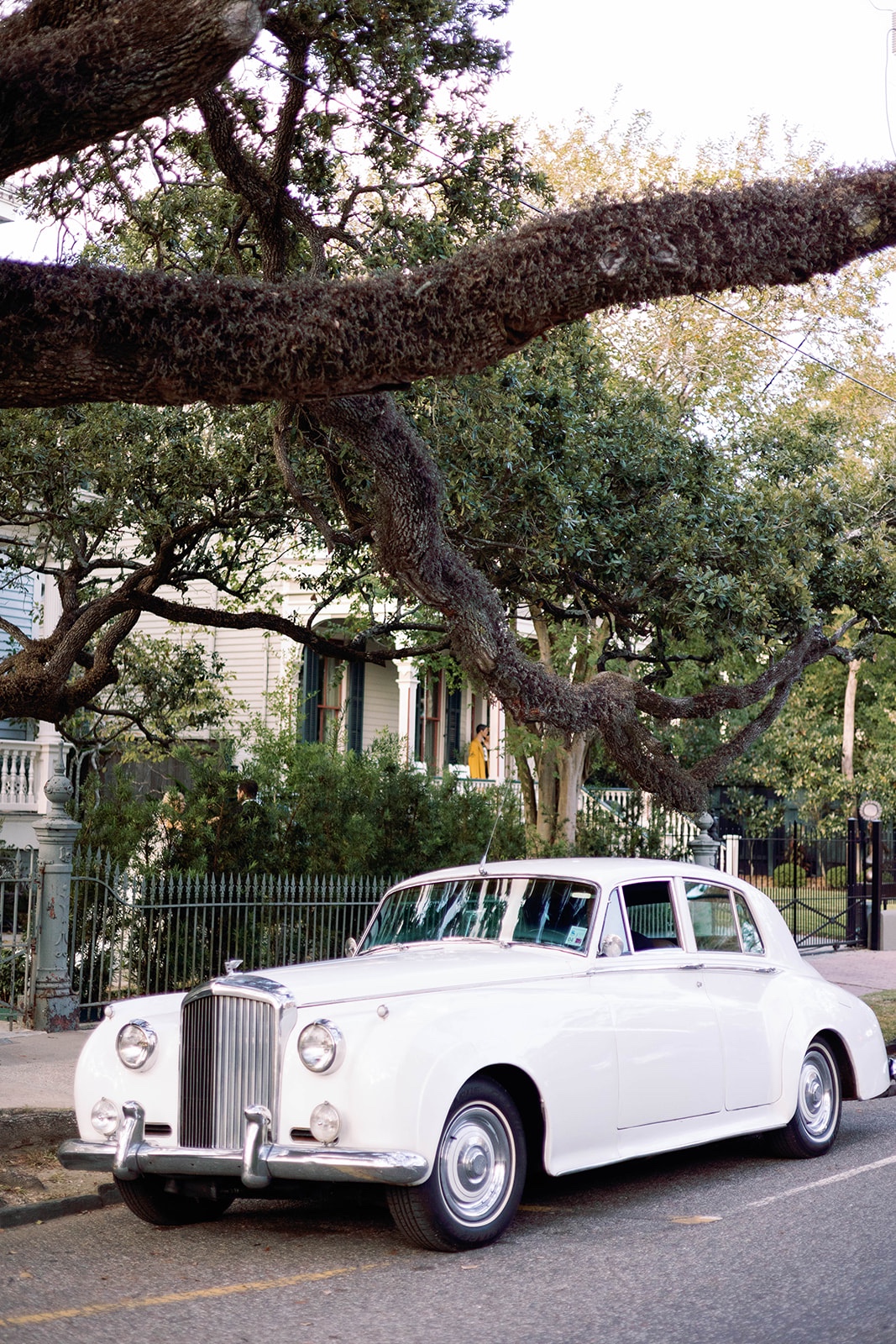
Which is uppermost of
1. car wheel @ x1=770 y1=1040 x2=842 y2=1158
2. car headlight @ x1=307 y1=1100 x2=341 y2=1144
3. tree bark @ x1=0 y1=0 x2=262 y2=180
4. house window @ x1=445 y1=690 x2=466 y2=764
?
tree bark @ x1=0 y1=0 x2=262 y2=180

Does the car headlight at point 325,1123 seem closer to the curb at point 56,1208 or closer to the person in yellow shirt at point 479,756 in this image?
the curb at point 56,1208

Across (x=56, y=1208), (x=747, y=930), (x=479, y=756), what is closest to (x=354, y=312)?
(x=747, y=930)

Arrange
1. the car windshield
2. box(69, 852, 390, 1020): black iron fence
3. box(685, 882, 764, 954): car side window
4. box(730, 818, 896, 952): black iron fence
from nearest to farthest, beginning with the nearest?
the car windshield → box(685, 882, 764, 954): car side window → box(69, 852, 390, 1020): black iron fence → box(730, 818, 896, 952): black iron fence

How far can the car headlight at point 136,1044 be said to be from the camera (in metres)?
6.42

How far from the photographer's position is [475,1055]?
6137 millimetres

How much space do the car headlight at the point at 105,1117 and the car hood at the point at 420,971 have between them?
0.85 metres

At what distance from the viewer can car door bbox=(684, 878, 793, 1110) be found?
7730mm

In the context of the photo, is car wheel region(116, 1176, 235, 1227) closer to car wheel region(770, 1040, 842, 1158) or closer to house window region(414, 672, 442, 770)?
car wheel region(770, 1040, 842, 1158)

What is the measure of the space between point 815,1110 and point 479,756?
809 inches

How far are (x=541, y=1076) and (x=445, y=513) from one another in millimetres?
6382

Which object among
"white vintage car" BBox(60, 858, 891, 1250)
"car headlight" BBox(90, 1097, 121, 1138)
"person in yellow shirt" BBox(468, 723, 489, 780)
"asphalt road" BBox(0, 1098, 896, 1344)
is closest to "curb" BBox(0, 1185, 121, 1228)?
"asphalt road" BBox(0, 1098, 896, 1344)

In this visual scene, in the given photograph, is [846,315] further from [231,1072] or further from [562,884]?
[231,1072]

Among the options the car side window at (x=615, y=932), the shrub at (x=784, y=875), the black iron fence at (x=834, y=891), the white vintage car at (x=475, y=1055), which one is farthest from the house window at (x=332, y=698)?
the car side window at (x=615, y=932)

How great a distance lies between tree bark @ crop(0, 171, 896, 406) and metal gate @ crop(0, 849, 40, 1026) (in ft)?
19.1
